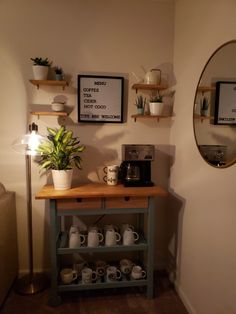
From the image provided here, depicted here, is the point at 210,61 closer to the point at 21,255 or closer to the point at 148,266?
the point at 148,266

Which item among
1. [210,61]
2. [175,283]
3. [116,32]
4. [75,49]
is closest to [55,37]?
[75,49]

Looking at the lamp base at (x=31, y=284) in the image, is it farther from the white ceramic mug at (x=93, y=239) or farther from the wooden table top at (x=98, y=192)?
the wooden table top at (x=98, y=192)

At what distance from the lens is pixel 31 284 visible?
6.82 feet

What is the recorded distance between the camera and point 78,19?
6.91 ft

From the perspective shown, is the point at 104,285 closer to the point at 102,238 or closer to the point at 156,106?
the point at 102,238

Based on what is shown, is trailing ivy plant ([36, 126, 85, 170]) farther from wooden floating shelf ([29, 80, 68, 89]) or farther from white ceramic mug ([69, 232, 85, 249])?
white ceramic mug ([69, 232, 85, 249])

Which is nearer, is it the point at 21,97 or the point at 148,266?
the point at 148,266

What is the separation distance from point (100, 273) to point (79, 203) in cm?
68

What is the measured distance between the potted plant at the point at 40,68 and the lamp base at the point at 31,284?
5.55 ft

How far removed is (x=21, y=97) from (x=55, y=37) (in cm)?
60

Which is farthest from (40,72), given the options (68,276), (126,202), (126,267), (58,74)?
(126,267)

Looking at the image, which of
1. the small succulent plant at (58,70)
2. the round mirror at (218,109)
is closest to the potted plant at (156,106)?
the round mirror at (218,109)

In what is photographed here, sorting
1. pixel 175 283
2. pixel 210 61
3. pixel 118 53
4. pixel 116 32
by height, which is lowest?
pixel 175 283

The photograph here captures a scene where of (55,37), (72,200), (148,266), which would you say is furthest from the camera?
(55,37)
